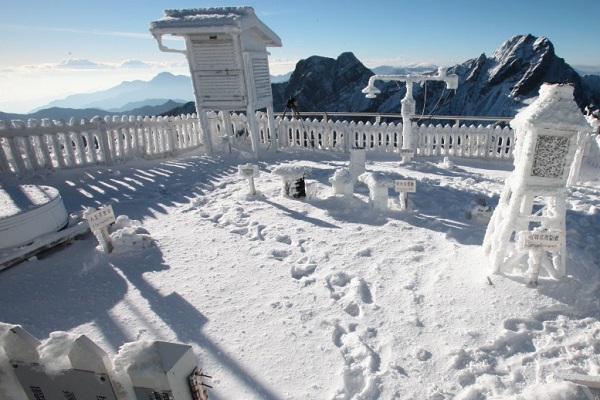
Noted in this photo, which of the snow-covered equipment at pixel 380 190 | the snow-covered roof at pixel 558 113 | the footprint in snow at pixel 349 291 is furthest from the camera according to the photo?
the snow-covered equipment at pixel 380 190

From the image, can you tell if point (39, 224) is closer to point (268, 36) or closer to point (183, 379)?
point (183, 379)

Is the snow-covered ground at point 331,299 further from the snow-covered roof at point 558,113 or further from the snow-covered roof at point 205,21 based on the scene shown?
the snow-covered roof at point 205,21

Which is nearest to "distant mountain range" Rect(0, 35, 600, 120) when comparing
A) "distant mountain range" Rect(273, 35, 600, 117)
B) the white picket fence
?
"distant mountain range" Rect(273, 35, 600, 117)

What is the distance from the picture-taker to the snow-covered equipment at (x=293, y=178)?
20.0ft

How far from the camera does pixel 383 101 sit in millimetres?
69875

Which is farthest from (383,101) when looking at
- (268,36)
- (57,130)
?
(57,130)

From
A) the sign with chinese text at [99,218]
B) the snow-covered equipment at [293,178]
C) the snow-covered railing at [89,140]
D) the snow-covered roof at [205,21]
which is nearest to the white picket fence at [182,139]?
the snow-covered railing at [89,140]

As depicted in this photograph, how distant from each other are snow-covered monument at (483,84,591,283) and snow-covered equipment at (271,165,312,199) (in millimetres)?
3375

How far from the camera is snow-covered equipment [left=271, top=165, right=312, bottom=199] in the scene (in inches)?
240

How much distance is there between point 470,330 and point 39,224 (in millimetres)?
5455

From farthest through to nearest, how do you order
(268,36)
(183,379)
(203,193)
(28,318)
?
(268,36) < (203,193) < (28,318) < (183,379)

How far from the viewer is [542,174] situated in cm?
330

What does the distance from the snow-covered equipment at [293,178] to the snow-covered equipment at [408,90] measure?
304 centimetres

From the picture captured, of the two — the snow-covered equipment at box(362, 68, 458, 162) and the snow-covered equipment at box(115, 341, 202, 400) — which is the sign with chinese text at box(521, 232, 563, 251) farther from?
the snow-covered equipment at box(362, 68, 458, 162)
